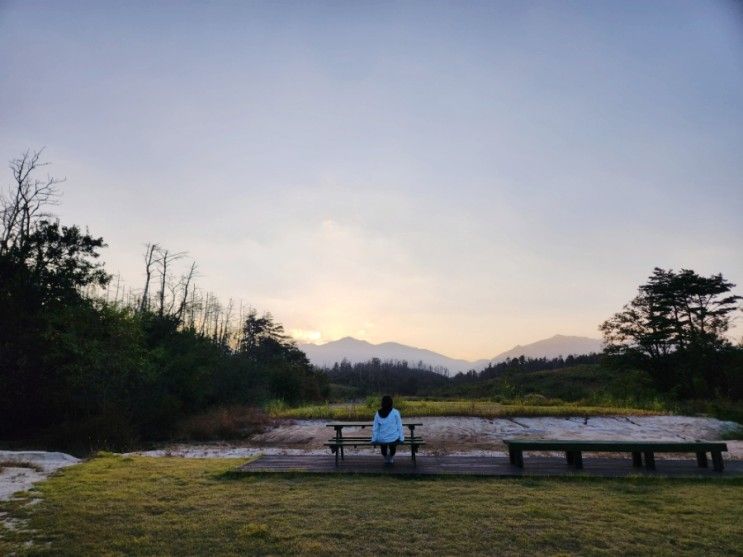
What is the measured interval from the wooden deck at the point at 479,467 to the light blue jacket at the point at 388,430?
0.48 metres

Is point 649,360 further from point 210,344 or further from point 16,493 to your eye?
point 16,493

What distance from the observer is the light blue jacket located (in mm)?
9398

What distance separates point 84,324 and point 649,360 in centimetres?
3219

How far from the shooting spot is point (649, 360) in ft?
102

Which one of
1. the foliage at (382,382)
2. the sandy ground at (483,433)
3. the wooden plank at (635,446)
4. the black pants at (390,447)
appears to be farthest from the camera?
the foliage at (382,382)

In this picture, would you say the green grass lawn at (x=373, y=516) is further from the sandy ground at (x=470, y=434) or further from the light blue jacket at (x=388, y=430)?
the sandy ground at (x=470, y=434)

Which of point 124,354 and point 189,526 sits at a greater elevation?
point 124,354

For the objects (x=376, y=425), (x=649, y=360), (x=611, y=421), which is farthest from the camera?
(x=649, y=360)

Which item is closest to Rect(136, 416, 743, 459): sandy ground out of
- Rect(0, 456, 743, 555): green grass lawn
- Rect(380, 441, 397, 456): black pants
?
Rect(380, 441, 397, 456): black pants

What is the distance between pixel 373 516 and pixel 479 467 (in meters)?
3.47

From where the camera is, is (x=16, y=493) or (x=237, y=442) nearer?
(x=16, y=493)

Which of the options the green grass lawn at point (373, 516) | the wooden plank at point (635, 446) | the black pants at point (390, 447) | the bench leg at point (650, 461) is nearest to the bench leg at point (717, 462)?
the wooden plank at point (635, 446)

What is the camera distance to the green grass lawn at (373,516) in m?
5.16

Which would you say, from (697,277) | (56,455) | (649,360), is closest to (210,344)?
(56,455)
